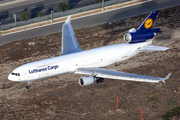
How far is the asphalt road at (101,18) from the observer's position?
2953 inches

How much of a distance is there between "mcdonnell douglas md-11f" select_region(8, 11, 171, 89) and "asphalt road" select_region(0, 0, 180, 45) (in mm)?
18556

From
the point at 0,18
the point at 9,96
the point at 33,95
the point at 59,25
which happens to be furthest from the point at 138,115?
the point at 0,18

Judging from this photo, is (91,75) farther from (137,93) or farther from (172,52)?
(172,52)

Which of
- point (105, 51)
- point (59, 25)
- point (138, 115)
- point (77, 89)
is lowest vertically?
point (138, 115)

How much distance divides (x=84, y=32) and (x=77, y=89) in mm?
24549

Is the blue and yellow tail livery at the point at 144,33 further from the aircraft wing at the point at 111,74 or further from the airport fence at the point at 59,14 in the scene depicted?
the airport fence at the point at 59,14

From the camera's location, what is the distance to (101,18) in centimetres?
8050

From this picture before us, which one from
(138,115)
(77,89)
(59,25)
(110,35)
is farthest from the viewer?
(59,25)

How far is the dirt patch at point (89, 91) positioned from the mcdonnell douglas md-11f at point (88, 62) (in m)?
3.75

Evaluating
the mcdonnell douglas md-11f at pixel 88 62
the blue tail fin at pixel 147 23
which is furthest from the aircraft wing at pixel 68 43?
the blue tail fin at pixel 147 23

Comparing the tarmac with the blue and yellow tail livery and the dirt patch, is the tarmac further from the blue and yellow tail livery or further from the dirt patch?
the blue and yellow tail livery

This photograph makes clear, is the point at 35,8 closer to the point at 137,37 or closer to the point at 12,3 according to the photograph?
the point at 12,3

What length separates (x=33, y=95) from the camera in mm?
52562

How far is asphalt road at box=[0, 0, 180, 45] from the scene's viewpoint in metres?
75.0
